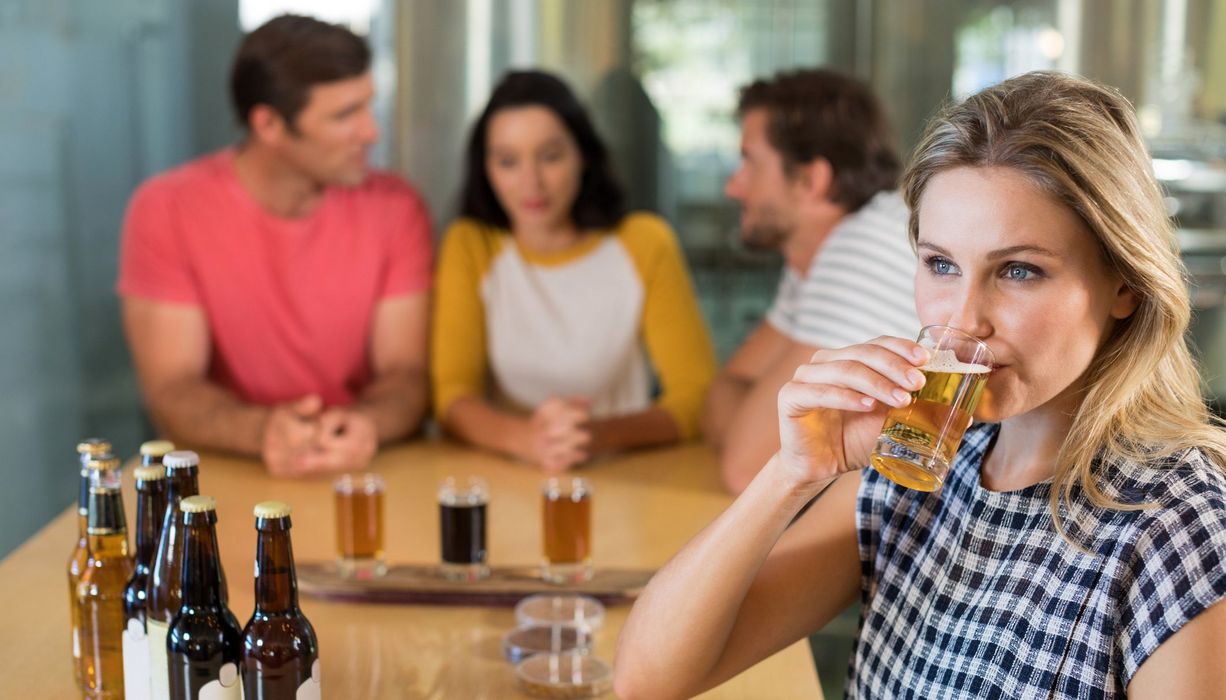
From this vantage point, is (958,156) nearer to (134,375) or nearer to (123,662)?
(123,662)

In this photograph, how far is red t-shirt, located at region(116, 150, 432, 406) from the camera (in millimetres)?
2699

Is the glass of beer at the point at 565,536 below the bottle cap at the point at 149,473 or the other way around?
below

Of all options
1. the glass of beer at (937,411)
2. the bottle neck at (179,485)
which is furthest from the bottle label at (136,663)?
the glass of beer at (937,411)

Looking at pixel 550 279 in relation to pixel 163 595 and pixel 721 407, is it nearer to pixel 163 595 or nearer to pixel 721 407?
pixel 721 407

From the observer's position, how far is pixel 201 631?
112 cm

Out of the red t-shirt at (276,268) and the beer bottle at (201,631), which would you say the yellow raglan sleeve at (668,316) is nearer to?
the red t-shirt at (276,268)

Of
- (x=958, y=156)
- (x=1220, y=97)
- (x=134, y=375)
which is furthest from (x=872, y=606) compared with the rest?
(x=1220, y=97)

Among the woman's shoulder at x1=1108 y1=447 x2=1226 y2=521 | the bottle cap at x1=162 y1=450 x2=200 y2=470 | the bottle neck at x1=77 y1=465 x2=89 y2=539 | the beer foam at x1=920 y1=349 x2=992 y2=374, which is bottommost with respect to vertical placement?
the bottle neck at x1=77 y1=465 x2=89 y2=539

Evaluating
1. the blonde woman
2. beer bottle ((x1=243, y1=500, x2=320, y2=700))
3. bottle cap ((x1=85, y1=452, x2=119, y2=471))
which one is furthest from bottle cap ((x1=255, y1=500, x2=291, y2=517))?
the blonde woman

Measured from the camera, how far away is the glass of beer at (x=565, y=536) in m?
1.74

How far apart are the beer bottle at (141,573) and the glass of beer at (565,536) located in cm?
59

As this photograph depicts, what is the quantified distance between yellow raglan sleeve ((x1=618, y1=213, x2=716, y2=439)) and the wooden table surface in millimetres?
228

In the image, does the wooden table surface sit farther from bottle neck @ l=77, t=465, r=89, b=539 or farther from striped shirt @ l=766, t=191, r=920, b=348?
striped shirt @ l=766, t=191, r=920, b=348

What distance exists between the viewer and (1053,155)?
1.14 metres
